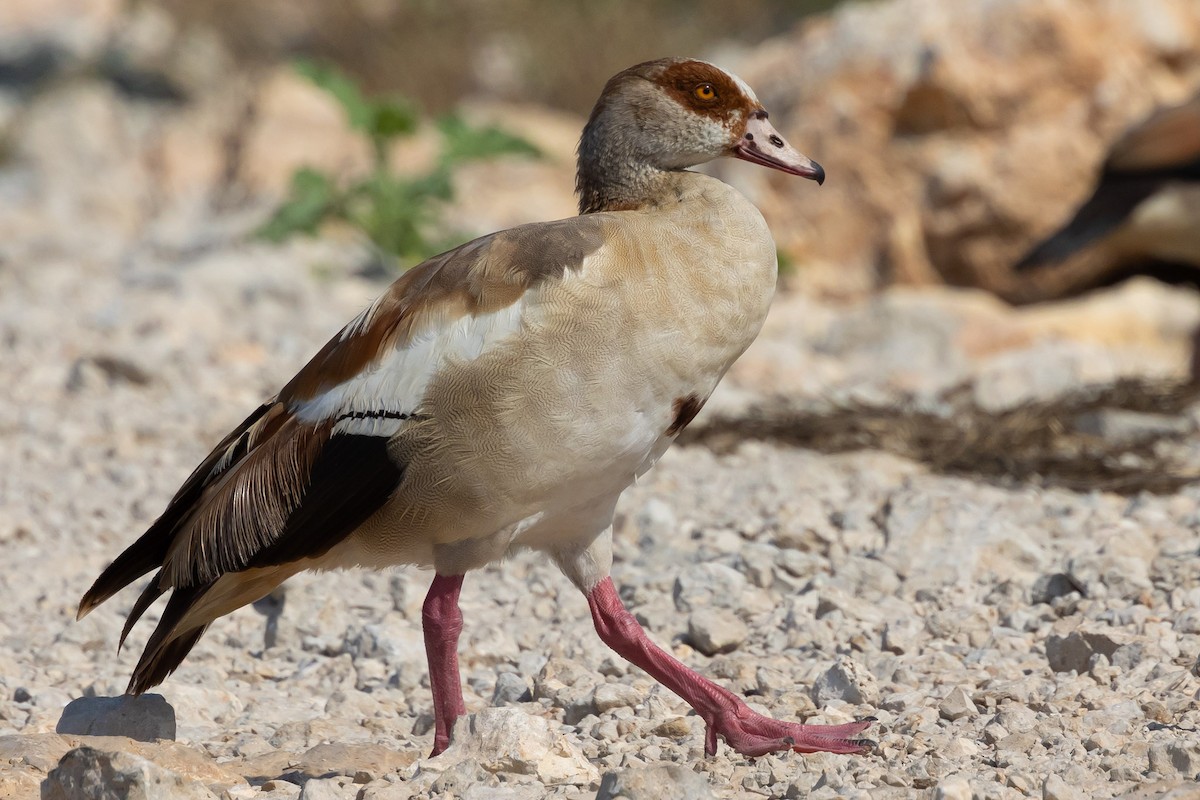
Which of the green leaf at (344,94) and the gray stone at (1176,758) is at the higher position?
the green leaf at (344,94)

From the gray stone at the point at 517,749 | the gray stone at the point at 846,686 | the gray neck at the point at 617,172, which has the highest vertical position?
the gray neck at the point at 617,172

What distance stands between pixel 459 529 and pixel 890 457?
3.07 metres

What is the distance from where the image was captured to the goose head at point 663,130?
4.15 metres

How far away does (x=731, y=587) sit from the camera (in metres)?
4.87

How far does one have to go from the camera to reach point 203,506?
159 inches

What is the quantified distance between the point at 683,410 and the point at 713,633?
1.01 metres

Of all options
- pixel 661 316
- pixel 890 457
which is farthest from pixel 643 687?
pixel 890 457

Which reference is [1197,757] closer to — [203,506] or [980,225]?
[203,506]

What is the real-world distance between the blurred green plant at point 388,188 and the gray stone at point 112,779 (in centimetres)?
661

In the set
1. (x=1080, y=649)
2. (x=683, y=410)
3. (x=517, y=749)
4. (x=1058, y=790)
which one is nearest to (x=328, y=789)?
(x=517, y=749)

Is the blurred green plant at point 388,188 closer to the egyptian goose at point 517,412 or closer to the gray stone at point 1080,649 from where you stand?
the egyptian goose at point 517,412

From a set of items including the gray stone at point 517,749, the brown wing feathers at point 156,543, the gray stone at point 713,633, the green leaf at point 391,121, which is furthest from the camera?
the green leaf at point 391,121

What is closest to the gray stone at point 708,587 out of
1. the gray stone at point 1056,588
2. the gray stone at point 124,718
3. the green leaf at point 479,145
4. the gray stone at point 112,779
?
the gray stone at point 1056,588

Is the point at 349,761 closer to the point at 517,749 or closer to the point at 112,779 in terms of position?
the point at 517,749
